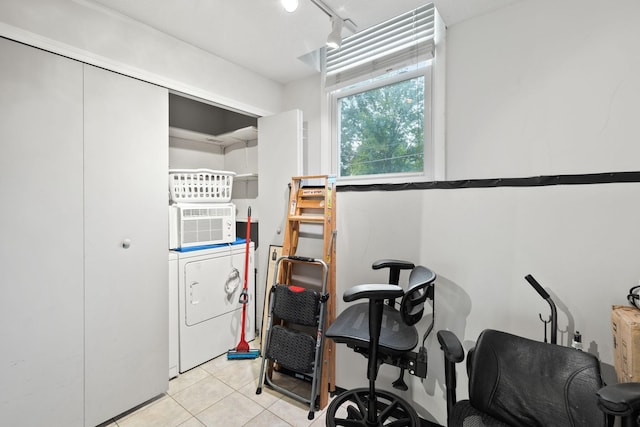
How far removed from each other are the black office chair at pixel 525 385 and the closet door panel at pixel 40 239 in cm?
204

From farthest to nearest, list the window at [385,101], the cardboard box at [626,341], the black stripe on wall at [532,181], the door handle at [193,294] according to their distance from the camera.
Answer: the door handle at [193,294] < the window at [385,101] < the black stripe on wall at [532,181] < the cardboard box at [626,341]

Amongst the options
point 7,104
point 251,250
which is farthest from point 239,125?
point 7,104

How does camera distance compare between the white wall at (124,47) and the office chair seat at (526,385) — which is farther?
the white wall at (124,47)

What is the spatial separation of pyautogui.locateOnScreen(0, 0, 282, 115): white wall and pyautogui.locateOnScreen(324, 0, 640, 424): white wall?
148cm

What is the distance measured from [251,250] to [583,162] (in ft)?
8.57

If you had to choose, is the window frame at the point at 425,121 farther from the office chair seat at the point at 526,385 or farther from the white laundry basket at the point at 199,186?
the office chair seat at the point at 526,385

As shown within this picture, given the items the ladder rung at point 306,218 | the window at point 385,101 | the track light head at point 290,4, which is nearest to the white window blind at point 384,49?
the window at point 385,101

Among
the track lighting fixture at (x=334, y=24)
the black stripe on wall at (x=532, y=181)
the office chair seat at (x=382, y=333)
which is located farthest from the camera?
the track lighting fixture at (x=334, y=24)

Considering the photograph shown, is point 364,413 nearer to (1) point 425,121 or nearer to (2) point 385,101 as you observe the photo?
(1) point 425,121

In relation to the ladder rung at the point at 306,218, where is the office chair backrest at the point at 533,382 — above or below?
below

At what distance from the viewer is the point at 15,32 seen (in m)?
1.45

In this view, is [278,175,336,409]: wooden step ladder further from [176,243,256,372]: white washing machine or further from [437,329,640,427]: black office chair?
[437,329,640,427]: black office chair

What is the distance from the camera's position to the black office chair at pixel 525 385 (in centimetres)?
97

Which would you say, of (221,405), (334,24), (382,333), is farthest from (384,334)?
(334,24)
